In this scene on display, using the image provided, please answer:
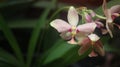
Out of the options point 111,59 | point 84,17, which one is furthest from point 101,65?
point 84,17

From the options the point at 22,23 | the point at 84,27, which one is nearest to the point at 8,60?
Result: the point at 22,23

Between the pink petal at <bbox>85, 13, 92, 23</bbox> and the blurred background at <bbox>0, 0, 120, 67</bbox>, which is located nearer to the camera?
the pink petal at <bbox>85, 13, 92, 23</bbox>

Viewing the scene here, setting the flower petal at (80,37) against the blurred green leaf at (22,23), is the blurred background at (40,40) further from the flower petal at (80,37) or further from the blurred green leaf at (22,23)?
the flower petal at (80,37)

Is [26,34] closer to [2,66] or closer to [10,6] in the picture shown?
[10,6]

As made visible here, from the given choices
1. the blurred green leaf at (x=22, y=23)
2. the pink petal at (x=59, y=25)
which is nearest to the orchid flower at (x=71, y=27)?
the pink petal at (x=59, y=25)

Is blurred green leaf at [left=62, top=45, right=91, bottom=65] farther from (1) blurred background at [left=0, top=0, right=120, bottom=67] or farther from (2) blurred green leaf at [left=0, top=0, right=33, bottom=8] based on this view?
(2) blurred green leaf at [left=0, top=0, right=33, bottom=8]

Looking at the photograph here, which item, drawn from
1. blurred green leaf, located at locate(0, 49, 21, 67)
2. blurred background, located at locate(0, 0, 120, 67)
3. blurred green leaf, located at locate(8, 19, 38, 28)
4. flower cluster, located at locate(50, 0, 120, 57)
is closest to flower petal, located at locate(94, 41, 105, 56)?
flower cluster, located at locate(50, 0, 120, 57)
